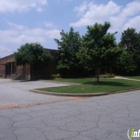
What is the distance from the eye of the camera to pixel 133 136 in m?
4.98

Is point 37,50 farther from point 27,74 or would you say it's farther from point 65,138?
point 65,138

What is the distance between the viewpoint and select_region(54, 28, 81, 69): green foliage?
33875 mm

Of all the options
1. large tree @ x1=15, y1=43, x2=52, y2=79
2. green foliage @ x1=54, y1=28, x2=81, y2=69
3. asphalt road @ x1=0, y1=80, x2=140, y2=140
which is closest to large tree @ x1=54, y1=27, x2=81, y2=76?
green foliage @ x1=54, y1=28, x2=81, y2=69

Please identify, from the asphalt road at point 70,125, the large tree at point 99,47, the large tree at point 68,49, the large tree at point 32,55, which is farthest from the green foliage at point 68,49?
the asphalt road at point 70,125

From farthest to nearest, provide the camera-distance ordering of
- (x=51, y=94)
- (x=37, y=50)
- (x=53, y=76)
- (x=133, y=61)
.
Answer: (x=133, y=61), (x=53, y=76), (x=37, y=50), (x=51, y=94)

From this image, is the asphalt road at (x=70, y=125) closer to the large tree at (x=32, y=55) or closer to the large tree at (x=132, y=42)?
the large tree at (x=32, y=55)

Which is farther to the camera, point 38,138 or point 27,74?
point 27,74

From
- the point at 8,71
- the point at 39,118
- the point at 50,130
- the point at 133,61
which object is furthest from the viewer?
the point at 8,71

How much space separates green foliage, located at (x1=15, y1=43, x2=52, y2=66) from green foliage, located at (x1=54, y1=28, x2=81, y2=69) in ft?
10.0

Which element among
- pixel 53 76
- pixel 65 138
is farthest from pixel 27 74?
pixel 65 138

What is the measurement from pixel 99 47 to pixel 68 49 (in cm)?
1419

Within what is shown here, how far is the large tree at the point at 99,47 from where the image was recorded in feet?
64.7

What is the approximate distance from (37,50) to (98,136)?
27.7m

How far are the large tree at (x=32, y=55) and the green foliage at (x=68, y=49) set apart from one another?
306cm
